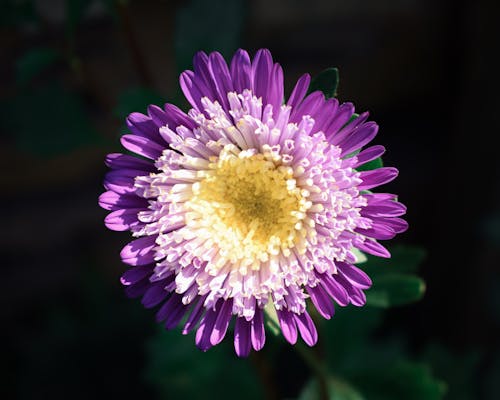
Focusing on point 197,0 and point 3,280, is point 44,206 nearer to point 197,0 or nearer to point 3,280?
point 3,280

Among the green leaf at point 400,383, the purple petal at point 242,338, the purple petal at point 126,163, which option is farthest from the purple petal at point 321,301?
the green leaf at point 400,383

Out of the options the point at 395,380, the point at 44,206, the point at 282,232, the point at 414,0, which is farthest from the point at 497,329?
the point at 44,206

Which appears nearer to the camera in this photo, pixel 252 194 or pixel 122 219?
pixel 122 219

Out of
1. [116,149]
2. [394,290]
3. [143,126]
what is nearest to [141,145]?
[143,126]

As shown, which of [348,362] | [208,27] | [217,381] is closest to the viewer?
[208,27]

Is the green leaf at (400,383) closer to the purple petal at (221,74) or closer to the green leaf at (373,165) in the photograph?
the green leaf at (373,165)

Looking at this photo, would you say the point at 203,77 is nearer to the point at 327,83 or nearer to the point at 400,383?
the point at 327,83
